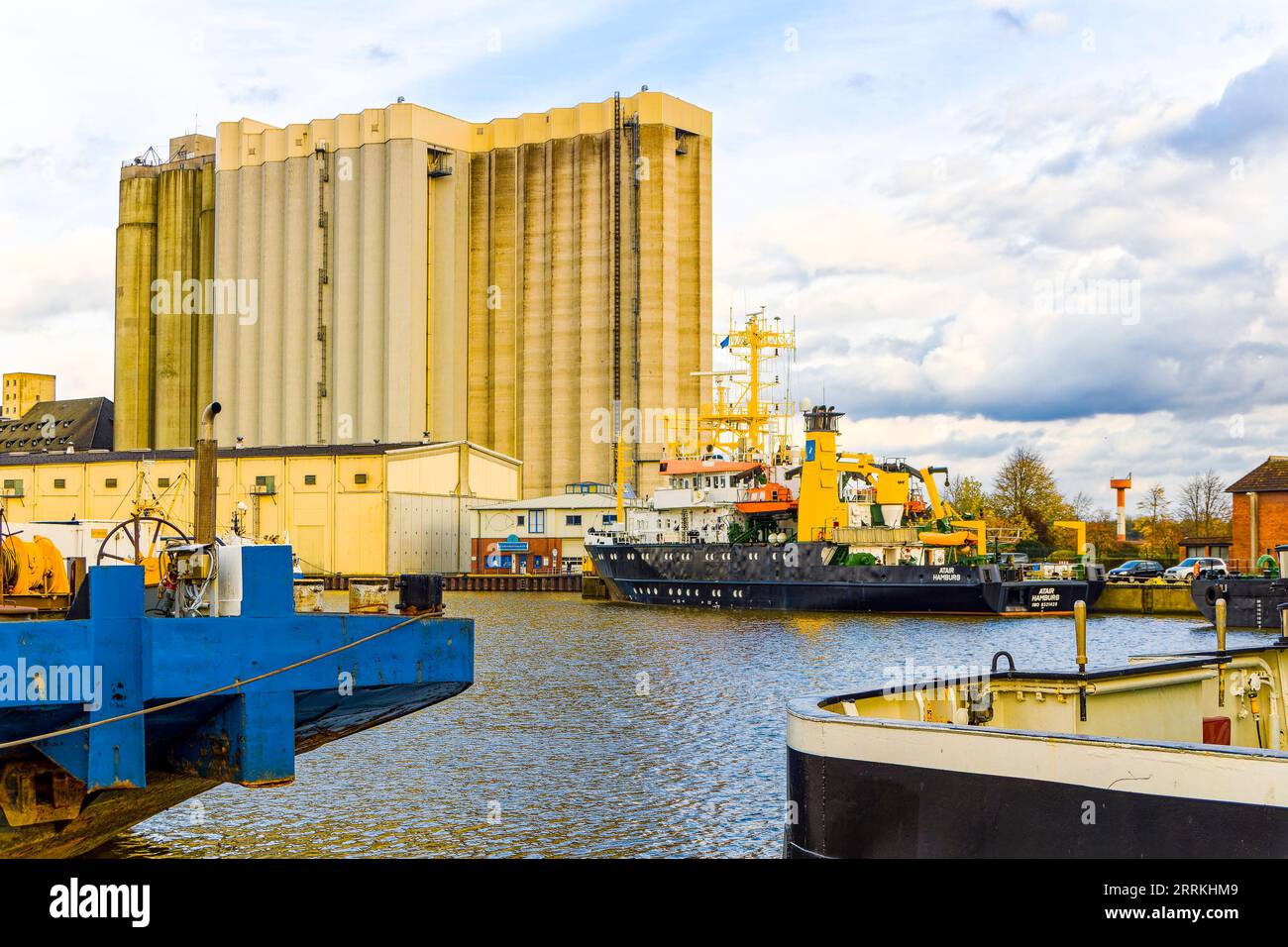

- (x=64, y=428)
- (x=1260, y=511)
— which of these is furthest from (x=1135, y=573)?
(x=64, y=428)

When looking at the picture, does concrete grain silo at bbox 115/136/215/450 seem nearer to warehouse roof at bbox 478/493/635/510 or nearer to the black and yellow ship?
warehouse roof at bbox 478/493/635/510

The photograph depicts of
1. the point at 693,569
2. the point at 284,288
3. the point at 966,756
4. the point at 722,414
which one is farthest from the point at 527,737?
the point at 284,288

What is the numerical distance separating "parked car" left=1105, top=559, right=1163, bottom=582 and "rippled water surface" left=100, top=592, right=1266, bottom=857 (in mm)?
22391

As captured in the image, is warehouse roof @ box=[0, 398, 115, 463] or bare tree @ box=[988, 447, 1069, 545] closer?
→ bare tree @ box=[988, 447, 1069, 545]

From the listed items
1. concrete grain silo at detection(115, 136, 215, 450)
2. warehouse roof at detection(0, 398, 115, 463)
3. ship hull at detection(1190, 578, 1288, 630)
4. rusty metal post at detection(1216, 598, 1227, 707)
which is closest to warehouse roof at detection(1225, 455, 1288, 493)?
ship hull at detection(1190, 578, 1288, 630)

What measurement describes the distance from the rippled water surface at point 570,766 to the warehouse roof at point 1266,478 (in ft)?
90.2

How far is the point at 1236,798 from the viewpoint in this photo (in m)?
6.36

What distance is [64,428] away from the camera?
105 metres

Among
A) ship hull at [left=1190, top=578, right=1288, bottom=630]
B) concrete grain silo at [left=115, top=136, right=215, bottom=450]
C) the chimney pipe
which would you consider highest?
concrete grain silo at [left=115, top=136, right=215, bottom=450]

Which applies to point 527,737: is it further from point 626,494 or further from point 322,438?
point 322,438

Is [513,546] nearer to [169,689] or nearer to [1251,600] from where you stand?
[1251,600]

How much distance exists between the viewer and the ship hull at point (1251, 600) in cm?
3606

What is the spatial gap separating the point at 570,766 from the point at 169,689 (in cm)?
850

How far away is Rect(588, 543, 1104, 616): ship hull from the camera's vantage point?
45500 millimetres
